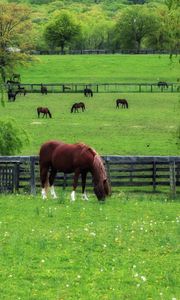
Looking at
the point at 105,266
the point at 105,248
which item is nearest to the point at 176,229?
the point at 105,248

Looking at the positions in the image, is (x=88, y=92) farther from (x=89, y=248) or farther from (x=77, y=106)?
(x=89, y=248)

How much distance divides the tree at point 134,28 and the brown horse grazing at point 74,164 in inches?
4450

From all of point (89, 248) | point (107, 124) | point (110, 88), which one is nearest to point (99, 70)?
point (110, 88)

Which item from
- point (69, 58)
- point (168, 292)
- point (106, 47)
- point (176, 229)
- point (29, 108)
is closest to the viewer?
point (168, 292)

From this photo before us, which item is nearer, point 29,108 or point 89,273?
point 89,273

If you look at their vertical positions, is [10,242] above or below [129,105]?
above

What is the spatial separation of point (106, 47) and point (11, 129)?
125495 millimetres

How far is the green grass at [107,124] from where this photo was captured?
97.2ft

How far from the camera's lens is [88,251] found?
412 inches

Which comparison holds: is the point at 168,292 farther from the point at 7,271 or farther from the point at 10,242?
the point at 10,242

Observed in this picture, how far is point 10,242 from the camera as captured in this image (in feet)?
35.8

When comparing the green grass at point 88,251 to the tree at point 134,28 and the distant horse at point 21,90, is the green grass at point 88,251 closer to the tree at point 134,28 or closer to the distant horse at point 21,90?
the distant horse at point 21,90

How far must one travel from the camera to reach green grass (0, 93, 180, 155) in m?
29.6

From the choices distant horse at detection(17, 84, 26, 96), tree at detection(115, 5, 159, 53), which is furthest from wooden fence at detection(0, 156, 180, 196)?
tree at detection(115, 5, 159, 53)
